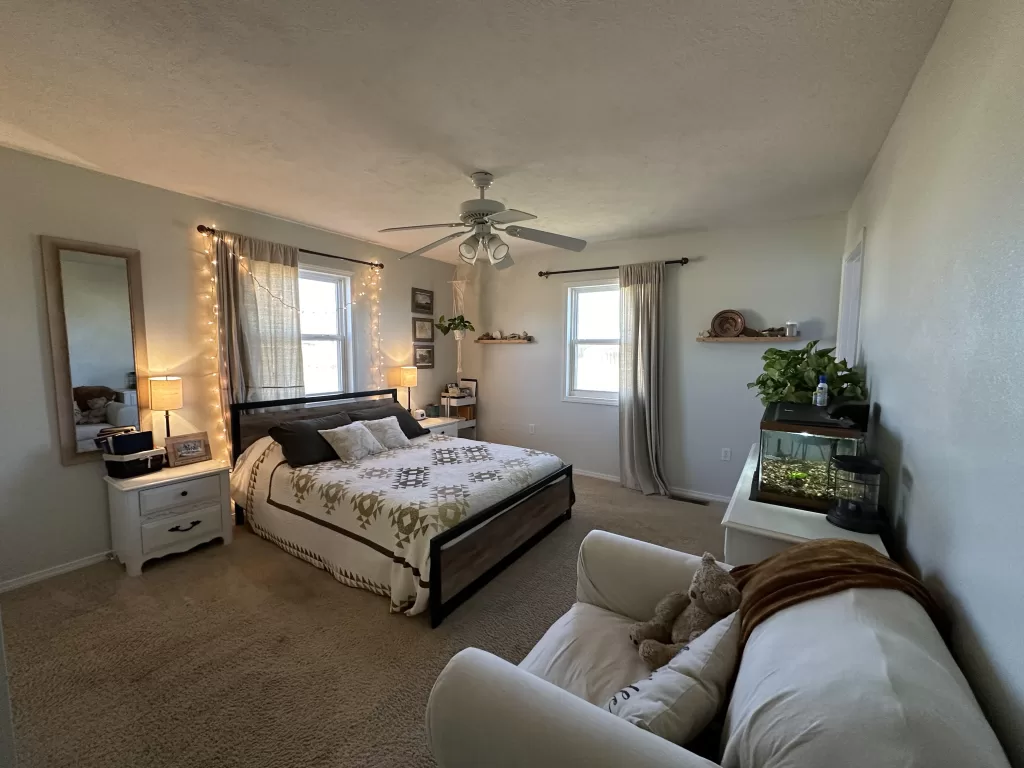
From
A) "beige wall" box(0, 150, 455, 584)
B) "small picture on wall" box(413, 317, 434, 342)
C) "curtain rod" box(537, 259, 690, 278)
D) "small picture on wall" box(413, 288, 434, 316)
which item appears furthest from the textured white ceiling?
"small picture on wall" box(413, 317, 434, 342)

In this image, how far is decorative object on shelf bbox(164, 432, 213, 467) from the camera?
291cm

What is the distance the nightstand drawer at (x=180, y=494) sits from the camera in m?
2.63

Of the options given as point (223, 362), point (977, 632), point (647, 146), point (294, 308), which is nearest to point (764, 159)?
point (647, 146)

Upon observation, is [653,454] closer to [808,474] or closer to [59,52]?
[808,474]

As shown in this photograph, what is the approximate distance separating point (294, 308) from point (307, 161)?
5.15 ft

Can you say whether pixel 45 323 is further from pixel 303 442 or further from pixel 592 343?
pixel 592 343

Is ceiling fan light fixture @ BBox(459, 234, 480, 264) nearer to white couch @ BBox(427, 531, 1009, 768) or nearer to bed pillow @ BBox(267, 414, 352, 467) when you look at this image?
bed pillow @ BBox(267, 414, 352, 467)

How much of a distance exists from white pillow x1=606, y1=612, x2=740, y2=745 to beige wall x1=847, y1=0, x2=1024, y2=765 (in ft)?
1.53

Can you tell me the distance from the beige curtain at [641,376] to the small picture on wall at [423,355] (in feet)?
7.36

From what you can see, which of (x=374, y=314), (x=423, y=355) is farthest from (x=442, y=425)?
(x=374, y=314)

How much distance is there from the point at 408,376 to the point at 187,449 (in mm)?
2039

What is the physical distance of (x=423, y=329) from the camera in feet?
16.5

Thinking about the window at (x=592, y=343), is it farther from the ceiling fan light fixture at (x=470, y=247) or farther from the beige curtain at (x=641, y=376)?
the ceiling fan light fixture at (x=470, y=247)

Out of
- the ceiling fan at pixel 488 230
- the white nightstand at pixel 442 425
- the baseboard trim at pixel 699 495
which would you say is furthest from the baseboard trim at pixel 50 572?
the baseboard trim at pixel 699 495
